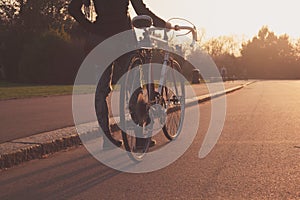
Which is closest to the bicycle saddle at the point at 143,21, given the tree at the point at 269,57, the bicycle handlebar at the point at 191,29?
the bicycle handlebar at the point at 191,29

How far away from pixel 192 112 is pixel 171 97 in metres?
5.34

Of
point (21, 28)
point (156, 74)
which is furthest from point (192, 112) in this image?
point (21, 28)

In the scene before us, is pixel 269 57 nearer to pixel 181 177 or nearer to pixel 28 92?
pixel 28 92

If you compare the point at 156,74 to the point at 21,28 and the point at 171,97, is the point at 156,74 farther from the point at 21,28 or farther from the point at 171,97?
the point at 21,28

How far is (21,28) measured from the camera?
56531 millimetres

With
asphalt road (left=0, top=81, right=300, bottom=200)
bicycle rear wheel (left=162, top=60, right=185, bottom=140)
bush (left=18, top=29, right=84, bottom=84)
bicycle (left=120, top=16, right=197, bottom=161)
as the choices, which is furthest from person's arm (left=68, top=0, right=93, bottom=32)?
bush (left=18, top=29, right=84, bottom=84)

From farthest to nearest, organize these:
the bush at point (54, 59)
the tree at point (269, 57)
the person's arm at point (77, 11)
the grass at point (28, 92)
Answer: the tree at point (269, 57)
the bush at point (54, 59)
the grass at point (28, 92)
the person's arm at point (77, 11)

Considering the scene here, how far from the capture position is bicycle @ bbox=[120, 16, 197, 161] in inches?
205

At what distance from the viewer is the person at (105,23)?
222 inches

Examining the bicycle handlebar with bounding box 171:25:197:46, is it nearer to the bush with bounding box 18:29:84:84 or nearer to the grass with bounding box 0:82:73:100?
the grass with bounding box 0:82:73:100

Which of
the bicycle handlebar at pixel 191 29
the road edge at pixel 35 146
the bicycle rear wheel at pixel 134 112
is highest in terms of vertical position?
the bicycle handlebar at pixel 191 29

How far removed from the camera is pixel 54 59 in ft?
148

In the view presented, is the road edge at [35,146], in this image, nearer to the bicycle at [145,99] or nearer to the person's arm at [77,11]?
the bicycle at [145,99]

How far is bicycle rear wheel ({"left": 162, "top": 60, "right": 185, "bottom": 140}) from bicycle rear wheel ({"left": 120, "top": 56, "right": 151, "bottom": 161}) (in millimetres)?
867
